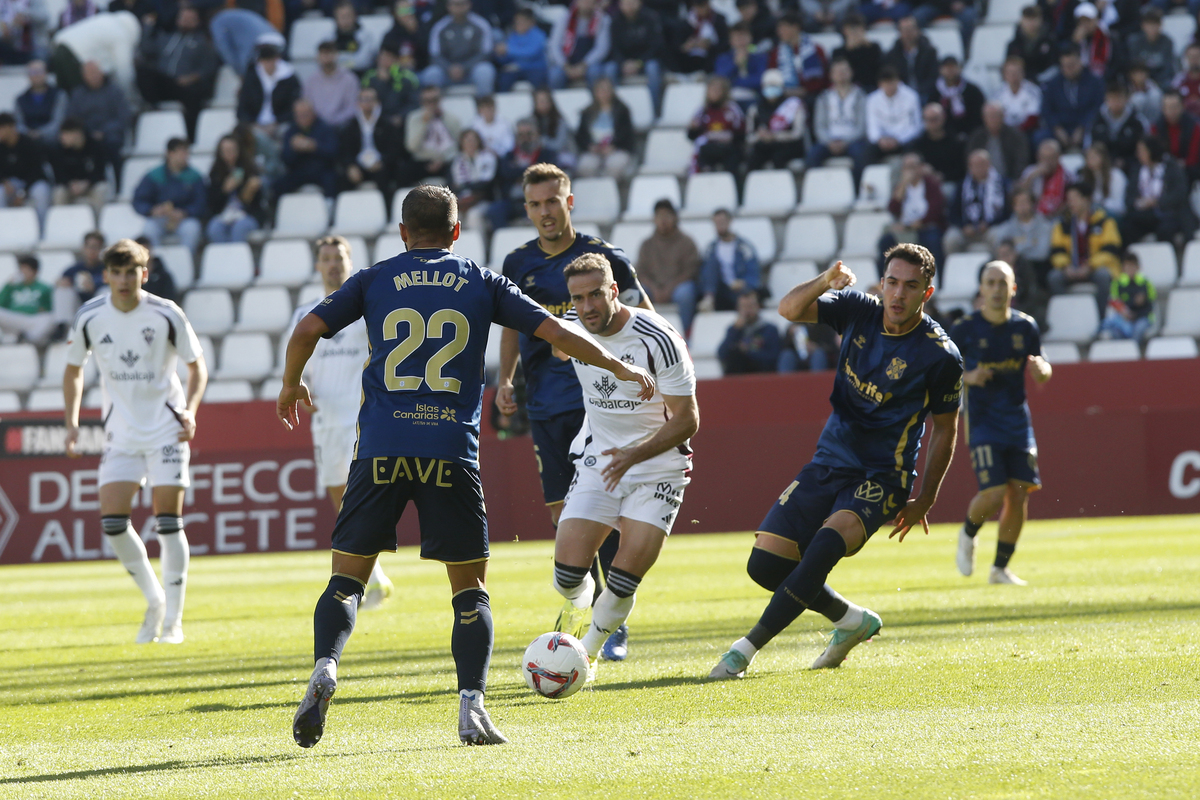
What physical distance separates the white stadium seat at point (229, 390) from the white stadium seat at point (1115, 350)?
10591 millimetres

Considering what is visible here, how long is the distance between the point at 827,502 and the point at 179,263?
15.4 m

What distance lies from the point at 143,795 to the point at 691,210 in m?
16.5

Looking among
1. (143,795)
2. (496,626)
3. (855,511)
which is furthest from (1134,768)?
(496,626)

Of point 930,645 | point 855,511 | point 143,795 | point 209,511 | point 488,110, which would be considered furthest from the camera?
point 488,110

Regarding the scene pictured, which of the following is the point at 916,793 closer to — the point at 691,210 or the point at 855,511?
the point at 855,511

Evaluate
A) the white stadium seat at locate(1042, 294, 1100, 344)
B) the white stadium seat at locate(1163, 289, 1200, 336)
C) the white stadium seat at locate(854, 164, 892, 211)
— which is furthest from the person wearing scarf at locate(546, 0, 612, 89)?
the white stadium seat at locate(1163, 289, 1200, 336)

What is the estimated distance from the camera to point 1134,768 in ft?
14.3

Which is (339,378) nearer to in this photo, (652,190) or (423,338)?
(423,338)

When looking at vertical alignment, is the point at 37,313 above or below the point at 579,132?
below

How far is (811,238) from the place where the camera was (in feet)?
64.4

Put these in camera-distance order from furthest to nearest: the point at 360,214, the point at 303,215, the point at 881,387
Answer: the point at 303,215 < the point at 360,214 < the point at 881,387

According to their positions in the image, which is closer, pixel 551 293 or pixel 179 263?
pixel 551 293

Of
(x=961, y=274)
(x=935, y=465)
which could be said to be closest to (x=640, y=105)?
(x=961, y=274)

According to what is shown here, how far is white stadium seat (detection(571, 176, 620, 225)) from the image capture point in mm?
20469
